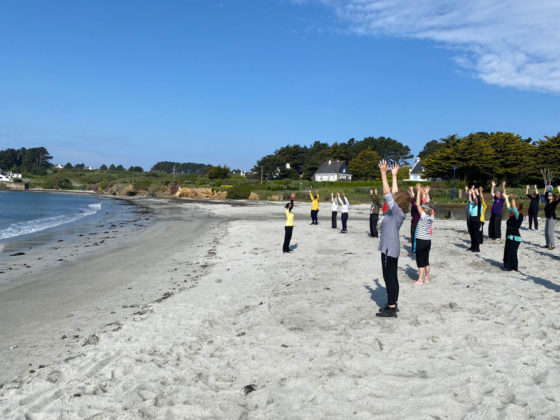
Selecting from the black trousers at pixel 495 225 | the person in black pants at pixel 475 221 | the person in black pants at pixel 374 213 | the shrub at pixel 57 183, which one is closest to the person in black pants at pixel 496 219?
the black trousers at pixel 495 225

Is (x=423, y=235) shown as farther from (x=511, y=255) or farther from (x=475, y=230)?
(x=475, y=230)

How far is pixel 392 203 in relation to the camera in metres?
5.59

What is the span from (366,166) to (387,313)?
90.2 m

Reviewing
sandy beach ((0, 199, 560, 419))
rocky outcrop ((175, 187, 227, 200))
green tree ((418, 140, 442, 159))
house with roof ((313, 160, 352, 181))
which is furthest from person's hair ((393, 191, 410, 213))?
green tree ((418, 140, 442, 159))

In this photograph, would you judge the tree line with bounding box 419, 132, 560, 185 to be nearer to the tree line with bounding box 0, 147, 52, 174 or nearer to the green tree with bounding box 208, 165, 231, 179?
the green tree with bounding box 208, 165, 231, 179

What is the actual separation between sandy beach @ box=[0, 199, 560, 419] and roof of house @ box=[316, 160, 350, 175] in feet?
305

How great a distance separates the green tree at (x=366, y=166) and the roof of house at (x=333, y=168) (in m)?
4.55

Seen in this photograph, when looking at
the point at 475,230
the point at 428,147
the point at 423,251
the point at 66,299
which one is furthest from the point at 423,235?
the point at 428,147

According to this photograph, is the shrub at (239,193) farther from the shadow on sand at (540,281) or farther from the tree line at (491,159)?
the shadow on sand at (540,281)

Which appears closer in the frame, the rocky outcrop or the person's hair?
the person's hair

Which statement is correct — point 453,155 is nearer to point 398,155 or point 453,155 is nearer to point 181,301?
point 181,301

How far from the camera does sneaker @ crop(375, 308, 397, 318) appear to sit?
5.92 metres

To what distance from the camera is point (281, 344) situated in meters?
5.01

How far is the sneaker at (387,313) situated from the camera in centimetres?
592
